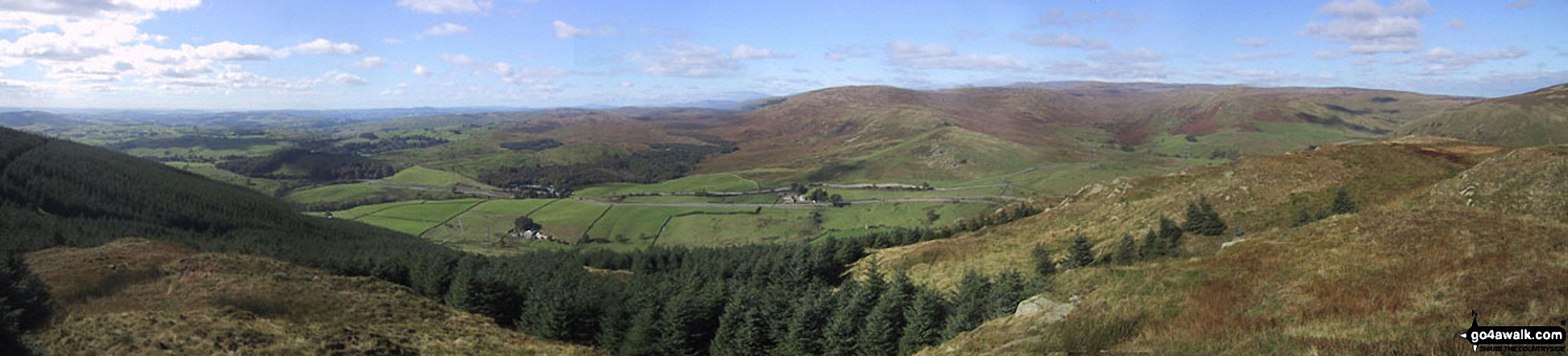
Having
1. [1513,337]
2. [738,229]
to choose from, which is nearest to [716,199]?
[738,229]

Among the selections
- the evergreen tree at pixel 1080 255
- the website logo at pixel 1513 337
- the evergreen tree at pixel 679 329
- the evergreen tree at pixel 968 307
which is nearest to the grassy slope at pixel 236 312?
the evergreen tree at pixel 679 329

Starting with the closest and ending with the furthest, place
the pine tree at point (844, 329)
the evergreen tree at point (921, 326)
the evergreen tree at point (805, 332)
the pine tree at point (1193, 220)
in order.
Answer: the evergreen tree at point (921, 326)
the pine tree at point (844, 329)
the evergreen tree at point (805, 332)
the pine tree at point (1193, 220)

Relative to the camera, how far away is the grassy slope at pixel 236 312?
27.4 metres

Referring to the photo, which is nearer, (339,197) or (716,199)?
(716,199)

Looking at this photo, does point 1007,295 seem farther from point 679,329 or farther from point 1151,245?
point 679,329

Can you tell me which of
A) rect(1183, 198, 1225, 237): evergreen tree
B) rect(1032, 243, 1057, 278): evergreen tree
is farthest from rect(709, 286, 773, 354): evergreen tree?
rect(1183, 198, 1225, 237): evergreen tree

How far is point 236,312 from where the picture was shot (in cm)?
3281

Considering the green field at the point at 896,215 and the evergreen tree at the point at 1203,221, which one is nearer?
the evergreen tree at the point at 1203,221

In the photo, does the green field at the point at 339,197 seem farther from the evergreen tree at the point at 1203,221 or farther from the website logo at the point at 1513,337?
the website logo at the point at 1513,337

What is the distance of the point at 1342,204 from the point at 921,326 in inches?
1162

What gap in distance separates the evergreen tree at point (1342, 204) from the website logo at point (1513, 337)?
30.9 metres

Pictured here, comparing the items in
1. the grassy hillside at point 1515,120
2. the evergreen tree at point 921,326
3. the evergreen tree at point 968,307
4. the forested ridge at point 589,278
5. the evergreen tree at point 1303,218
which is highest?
the grassy hillside at point 1515,120

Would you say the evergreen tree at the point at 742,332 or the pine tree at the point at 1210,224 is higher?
the pine tree at the point at 1210,224

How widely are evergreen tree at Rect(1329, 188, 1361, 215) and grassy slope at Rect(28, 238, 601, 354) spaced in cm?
4591
